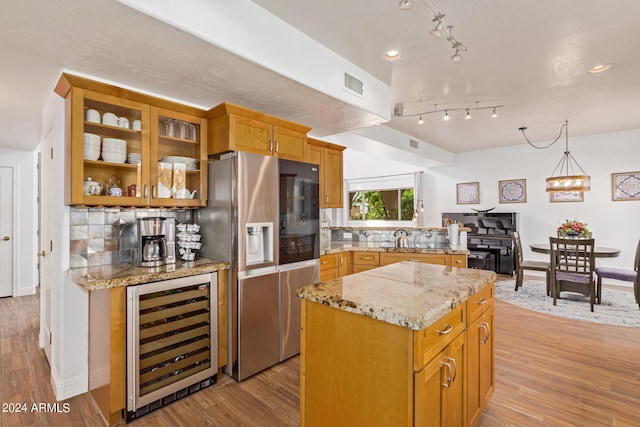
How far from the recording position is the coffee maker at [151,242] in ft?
7.80

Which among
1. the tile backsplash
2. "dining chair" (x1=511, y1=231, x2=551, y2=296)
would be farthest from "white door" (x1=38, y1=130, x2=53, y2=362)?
"dining chair" (x1=511, y1=231, x2=551, y2=296)

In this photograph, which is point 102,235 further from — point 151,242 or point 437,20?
point 437,20

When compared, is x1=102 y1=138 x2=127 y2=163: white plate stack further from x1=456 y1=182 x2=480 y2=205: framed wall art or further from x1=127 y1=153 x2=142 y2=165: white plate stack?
x1=456 y1=182 x2=480 y2=205: framed wall art

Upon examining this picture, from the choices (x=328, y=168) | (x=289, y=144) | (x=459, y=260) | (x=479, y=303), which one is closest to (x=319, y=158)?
(x=328, y=168)

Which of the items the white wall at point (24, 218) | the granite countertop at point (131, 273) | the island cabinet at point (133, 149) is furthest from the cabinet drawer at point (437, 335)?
the white wall at point (24, 218)

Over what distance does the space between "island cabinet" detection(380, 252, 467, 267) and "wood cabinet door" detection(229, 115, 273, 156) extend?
200cm

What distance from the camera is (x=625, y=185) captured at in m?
5.52

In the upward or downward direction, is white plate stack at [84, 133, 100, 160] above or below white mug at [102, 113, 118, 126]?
below

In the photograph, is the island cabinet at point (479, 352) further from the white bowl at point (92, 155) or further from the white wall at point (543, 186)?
the white wall at point (543, 186)

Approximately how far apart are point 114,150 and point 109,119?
229 mm

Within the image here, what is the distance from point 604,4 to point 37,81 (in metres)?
4.19

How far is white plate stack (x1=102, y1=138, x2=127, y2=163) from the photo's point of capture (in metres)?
2.34

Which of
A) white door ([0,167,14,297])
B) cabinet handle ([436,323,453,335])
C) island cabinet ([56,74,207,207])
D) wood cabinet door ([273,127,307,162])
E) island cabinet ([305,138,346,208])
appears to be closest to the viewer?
cabinet handle ([436,323,453,335])

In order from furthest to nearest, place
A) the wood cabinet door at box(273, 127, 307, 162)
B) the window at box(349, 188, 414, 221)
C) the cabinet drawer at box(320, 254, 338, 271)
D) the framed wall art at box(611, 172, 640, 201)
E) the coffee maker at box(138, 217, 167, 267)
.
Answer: the window at box(349, 188, 414, 221), the framed wall art at box(611, 172, 640, 201), the cabinet drawer at box(320, 254, 338, 271), the wood cabinet door at box(273, 127, 307, 162), the coffee maker at box(138, 217, 167, 267)
